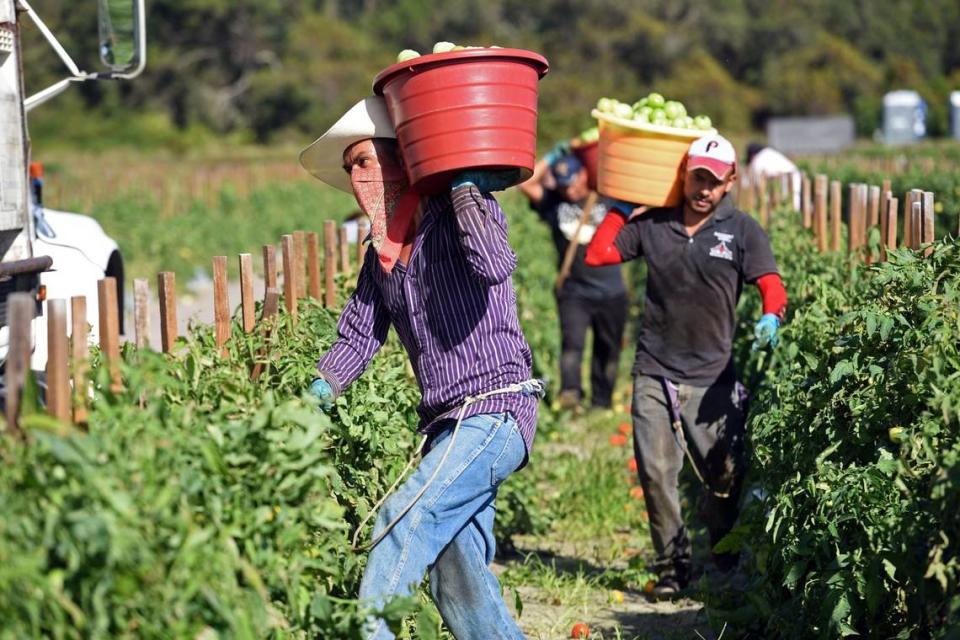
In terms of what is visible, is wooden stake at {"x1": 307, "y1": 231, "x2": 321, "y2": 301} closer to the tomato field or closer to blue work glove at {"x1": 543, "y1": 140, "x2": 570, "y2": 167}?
the tomato field

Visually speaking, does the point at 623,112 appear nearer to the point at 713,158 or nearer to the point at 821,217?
the point at 713,158

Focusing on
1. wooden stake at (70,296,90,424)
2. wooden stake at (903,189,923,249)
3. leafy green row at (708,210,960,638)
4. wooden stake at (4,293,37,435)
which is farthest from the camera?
wooden stake at (903,189,923,249)

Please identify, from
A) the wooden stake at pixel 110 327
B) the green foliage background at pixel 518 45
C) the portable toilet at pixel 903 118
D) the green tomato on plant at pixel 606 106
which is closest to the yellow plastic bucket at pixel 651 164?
the green tomato on plant at pixel 606 106

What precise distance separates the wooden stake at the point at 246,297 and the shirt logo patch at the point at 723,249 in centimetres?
213

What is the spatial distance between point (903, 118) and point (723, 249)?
191ft

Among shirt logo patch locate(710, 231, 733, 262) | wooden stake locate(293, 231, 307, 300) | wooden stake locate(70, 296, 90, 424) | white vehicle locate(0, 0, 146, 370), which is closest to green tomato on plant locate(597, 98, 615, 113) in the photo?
shirt logo patch locate(710, 231, 733, 262)

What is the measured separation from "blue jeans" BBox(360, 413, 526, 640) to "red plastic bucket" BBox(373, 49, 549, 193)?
71 centimetres

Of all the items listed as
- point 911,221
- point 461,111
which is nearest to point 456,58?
point 461,111

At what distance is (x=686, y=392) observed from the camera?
18.7 ft

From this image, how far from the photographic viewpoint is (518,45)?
68.5 meters

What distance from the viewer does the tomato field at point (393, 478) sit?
2.62 metres

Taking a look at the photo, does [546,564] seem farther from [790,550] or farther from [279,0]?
[279,0]

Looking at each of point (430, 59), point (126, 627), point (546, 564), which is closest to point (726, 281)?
point (546, 564)

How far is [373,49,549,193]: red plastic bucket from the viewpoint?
371 centimetres
